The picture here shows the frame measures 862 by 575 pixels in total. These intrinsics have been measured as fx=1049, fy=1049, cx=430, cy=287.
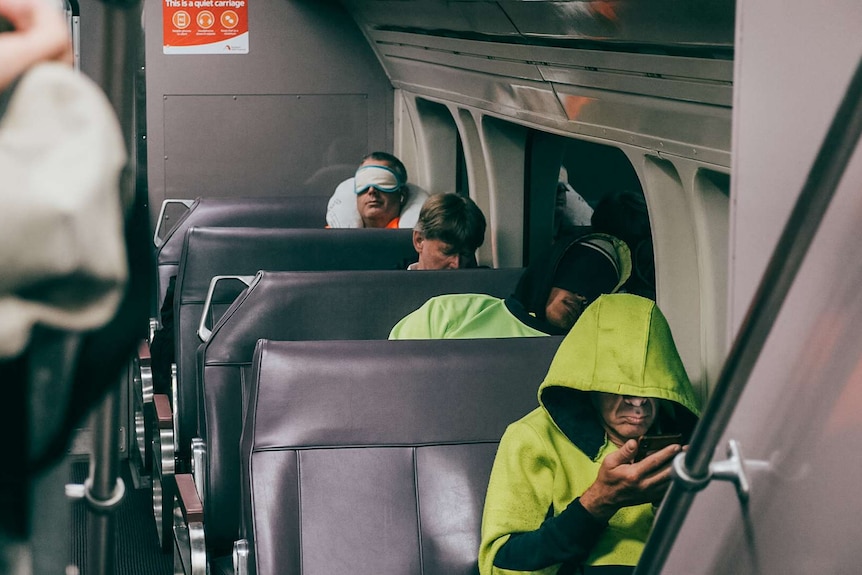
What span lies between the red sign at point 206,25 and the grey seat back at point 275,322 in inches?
112

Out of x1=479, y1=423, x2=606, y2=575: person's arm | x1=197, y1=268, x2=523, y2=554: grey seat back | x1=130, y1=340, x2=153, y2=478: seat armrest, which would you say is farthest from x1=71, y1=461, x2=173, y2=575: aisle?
x1=479, y1=423, x2=606, y2=575: person's arm

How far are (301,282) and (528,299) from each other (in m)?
0.63

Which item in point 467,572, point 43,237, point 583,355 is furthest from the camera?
point 467,572

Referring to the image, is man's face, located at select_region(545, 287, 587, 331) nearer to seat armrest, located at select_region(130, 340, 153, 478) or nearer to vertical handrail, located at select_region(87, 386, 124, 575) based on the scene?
seat armrest, located at select_region(130, 340, 153, 478)

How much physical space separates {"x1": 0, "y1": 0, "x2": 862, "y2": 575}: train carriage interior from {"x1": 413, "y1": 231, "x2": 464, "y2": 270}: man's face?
0.24 m

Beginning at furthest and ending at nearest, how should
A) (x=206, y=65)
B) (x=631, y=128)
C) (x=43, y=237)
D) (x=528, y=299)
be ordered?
(x=206, y=65) → (x=528, y=299) → (x=631, y=128) → (x=43, y=237)

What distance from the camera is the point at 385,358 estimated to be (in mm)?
2141

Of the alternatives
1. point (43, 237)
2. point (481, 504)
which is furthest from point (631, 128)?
point (43, 237)

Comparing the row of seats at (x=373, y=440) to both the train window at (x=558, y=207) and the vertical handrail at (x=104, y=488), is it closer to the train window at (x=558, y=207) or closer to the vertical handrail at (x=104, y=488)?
the train window at (x=558, y=207)

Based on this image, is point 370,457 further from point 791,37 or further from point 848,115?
point 848,115

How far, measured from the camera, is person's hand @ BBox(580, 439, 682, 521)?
1624 mm

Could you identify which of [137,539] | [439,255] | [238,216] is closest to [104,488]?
[439,255]

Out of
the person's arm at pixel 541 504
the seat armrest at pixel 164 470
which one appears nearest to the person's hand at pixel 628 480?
the person's arm at pixel 541 504

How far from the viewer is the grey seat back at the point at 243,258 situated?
3.65 meters
